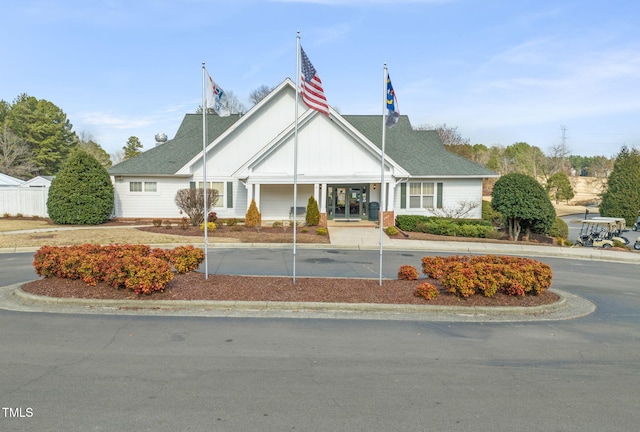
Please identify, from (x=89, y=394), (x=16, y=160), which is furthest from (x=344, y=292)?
(x=16, y=160)

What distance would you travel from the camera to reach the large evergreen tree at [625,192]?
3909 cm

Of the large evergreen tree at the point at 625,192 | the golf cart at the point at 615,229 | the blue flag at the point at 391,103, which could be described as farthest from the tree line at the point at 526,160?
the blue flag at the point at 391,103

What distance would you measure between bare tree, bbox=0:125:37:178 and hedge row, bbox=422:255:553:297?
59.2 meters

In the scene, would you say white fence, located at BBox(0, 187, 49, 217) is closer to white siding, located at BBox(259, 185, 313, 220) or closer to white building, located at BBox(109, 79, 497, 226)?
white building, located at BBox(109, 79, 497, 226)

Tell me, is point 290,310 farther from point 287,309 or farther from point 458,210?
point 458,210

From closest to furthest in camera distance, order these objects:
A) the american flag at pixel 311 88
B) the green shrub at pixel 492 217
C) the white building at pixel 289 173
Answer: the american flag at pixel 311 88 → the white building at pixel 289 173 → the green shrub at pixel 492 217

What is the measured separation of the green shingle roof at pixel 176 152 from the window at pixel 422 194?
13653mm

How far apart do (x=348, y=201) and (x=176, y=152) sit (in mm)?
11848

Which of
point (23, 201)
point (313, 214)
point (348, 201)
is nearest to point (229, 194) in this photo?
point (313, 214)

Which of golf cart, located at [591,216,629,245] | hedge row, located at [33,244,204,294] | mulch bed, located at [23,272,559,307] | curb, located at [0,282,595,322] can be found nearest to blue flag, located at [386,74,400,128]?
mulch bed, located at [23,272,559,307]

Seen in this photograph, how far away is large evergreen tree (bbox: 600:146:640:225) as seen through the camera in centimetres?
3909

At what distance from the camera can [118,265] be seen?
993 centimetres

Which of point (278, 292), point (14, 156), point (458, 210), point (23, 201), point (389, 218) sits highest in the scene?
point (14, 156)

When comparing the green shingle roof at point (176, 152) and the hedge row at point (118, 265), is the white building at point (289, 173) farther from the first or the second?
the hedge row at point (118, 265)
